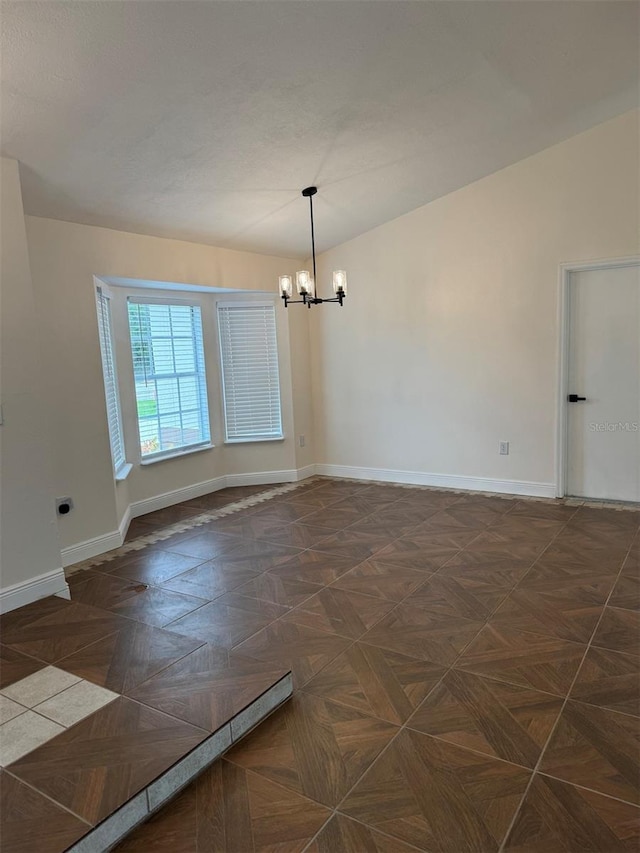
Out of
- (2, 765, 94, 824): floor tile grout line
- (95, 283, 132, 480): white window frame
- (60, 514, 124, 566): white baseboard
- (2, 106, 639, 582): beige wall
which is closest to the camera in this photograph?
(2, 765, 94, 824): floor tile grout line

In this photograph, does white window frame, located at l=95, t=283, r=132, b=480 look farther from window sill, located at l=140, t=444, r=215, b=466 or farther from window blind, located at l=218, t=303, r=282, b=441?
window blind, located at l=218, t=303, r=282, b=441

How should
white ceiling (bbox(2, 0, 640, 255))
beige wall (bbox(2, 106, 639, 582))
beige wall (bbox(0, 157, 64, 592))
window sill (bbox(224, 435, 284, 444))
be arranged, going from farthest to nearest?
window sill (bbox(224, 435, 284, 444))
beige wall (bbox(2, 106, 639, 582))
beige wall (bbox(0, 157, 64, 592))
white ceiling (bbox(2, 0, 640, 255))

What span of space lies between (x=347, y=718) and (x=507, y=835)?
2.38ft

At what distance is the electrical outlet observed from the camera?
396cm

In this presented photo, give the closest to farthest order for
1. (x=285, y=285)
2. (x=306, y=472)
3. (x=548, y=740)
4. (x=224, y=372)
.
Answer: (x=548, y=740)
(x=285, y=285)
(x=224, y=372)
(x=306, y=472)

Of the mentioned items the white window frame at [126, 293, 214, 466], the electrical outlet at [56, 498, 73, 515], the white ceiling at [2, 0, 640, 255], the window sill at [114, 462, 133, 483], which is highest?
the white ceiling at [2, 0, 640, 255]

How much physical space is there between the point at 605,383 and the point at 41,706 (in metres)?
4.61

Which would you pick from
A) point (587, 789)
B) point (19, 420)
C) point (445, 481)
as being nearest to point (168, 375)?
point (19, 420)

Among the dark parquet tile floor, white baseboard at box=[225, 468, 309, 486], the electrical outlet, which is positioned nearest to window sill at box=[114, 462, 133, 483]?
the electrical outlet

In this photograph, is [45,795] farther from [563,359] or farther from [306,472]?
[306,472]

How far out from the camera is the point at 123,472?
480cm

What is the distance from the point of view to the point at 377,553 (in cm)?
400

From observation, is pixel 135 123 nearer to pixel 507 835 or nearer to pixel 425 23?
pixel 425 23

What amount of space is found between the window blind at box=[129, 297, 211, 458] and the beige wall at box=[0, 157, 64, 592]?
1.93m
